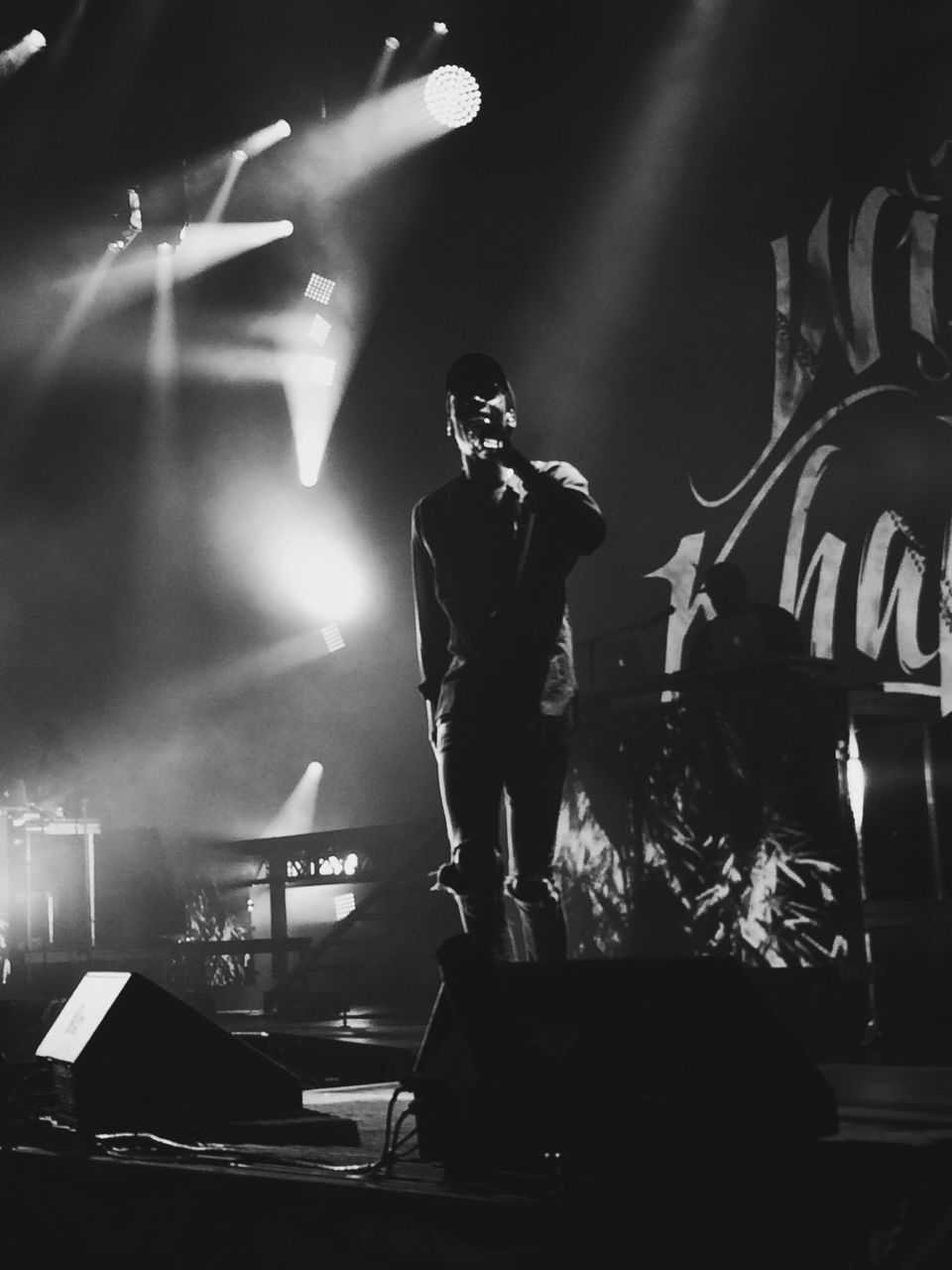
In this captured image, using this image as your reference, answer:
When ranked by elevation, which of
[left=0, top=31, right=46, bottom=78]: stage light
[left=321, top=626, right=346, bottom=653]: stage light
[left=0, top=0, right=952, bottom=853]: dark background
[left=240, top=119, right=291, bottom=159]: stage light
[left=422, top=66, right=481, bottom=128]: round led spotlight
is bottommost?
[left=321, top=626, right=346, bottom=653]: stage light

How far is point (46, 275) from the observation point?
40.2 ft

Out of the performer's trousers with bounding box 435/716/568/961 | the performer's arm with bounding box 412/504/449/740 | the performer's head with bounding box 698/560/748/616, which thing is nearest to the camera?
the performer's trousers with bounding box 435/716/568/961

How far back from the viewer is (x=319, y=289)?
12766 millimetres

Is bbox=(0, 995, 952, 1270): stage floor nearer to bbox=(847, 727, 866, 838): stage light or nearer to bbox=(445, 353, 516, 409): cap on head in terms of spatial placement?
bbox=(445, 353, 516, 409): cap on head

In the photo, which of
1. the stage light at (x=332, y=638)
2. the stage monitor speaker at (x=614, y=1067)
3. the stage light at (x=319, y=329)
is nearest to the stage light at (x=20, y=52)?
the stage light at (x=319, y=329)

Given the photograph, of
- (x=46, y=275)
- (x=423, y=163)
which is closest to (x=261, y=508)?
(x=46, y=275)

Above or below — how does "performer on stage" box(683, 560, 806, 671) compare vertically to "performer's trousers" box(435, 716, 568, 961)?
above

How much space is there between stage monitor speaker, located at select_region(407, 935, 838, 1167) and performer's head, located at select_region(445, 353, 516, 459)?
1852mm

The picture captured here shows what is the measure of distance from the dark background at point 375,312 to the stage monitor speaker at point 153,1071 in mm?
5212

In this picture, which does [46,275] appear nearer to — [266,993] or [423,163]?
[423,163]

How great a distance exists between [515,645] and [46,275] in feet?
32.5

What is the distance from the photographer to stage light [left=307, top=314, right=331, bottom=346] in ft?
42.3

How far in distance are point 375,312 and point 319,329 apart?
0.83 meters

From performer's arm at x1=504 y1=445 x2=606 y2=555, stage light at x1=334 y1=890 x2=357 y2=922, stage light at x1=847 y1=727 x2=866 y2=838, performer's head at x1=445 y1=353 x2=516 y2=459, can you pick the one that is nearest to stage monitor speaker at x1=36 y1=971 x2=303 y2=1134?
performer's arm at x1=504 y1=445 x2=606 y2=555
